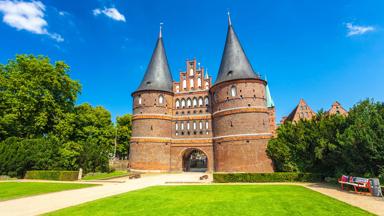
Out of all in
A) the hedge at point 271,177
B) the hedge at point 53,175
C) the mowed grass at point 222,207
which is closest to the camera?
the mowed grass at point 222,207

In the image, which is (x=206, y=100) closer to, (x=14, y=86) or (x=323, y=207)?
(x=14, y=86)

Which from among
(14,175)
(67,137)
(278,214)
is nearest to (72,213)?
(278,214)

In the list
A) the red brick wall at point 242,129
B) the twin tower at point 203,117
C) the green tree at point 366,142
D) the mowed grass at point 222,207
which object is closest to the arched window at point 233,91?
the twin tower at point 203,117

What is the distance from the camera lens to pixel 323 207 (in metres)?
9.47

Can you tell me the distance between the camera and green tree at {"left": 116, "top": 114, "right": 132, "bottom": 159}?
162ft

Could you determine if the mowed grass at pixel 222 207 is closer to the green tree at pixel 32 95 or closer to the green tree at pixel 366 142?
the green tree at pixel 366 142

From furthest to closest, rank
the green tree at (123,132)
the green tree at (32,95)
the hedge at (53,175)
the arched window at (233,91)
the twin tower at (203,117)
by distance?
the green tree at (123,132) → the arched window at (233,91) → the twin tower at (203,117) → the green tree at (32,95) → the hedge at (53,175)

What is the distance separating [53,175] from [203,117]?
2211 centimetres

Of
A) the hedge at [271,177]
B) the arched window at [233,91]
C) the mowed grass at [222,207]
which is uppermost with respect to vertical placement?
the arched window at [233,91]

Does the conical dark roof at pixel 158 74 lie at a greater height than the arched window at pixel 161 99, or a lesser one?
greater

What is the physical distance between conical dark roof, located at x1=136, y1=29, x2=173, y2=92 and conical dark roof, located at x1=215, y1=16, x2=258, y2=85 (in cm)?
957

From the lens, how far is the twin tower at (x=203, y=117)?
1222 inches

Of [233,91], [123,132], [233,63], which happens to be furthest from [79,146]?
[233,63]

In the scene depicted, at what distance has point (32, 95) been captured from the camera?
27.7m
